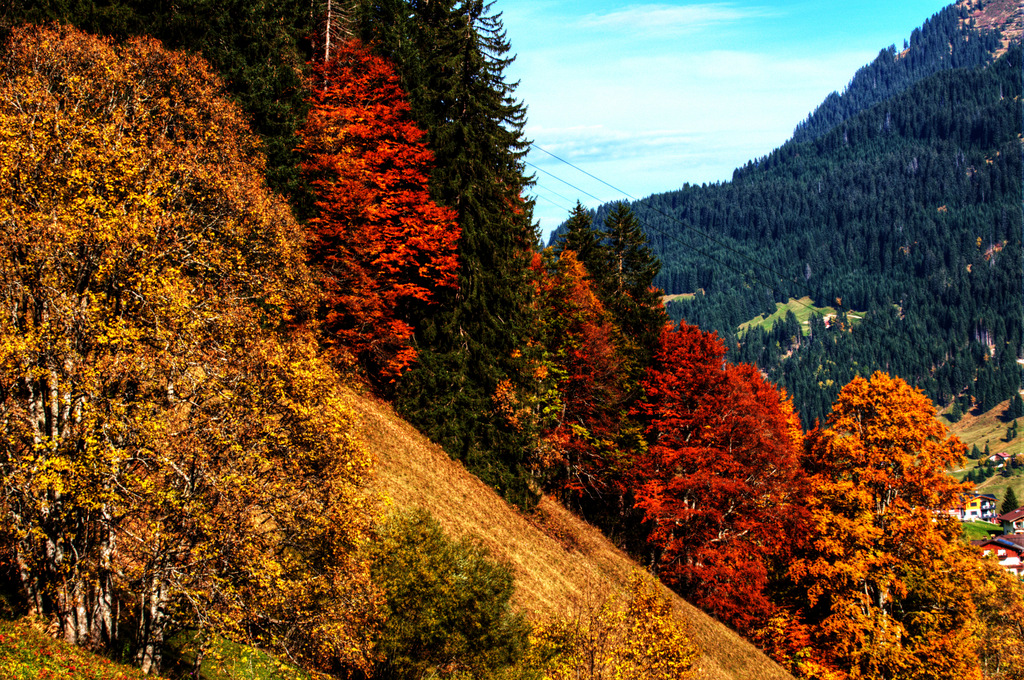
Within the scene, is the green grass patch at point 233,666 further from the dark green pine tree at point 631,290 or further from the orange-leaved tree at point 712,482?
the dark green pine tree at point 631,290

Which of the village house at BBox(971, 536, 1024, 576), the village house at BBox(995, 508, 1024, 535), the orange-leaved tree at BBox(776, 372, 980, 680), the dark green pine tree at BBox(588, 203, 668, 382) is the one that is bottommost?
the village house at BBox(995, 508, 1024, 535)

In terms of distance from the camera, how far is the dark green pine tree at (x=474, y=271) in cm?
3791

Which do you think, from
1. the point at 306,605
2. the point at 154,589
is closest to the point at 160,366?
the point at 154,589

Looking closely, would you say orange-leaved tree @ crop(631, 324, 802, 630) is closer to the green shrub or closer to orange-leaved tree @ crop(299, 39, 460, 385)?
orange-leaved tree @ crop(299, 39, 460, 385)

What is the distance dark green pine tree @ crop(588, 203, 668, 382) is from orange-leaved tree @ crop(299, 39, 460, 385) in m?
19.3

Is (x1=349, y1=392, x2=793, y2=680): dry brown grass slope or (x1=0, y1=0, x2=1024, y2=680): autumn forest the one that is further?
(x1=349, y1=392, x2=793, y2=680): dry brown grass slope

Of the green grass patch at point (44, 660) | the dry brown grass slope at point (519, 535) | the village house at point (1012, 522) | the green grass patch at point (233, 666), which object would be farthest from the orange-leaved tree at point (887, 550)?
the village house at point (1012, 522)

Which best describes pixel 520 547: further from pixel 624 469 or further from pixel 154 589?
pixel 154 589

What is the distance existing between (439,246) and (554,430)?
17843 mm

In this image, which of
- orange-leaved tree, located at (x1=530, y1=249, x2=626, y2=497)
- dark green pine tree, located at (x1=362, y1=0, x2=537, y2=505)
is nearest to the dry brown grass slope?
dark green pine tree, located at (x1=362, y1=0, x2=537, y2=505)

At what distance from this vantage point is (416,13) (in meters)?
42.3

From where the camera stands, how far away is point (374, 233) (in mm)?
38062

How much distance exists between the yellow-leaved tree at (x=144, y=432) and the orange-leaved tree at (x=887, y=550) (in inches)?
1337

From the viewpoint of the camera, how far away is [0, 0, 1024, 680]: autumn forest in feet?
53.6
